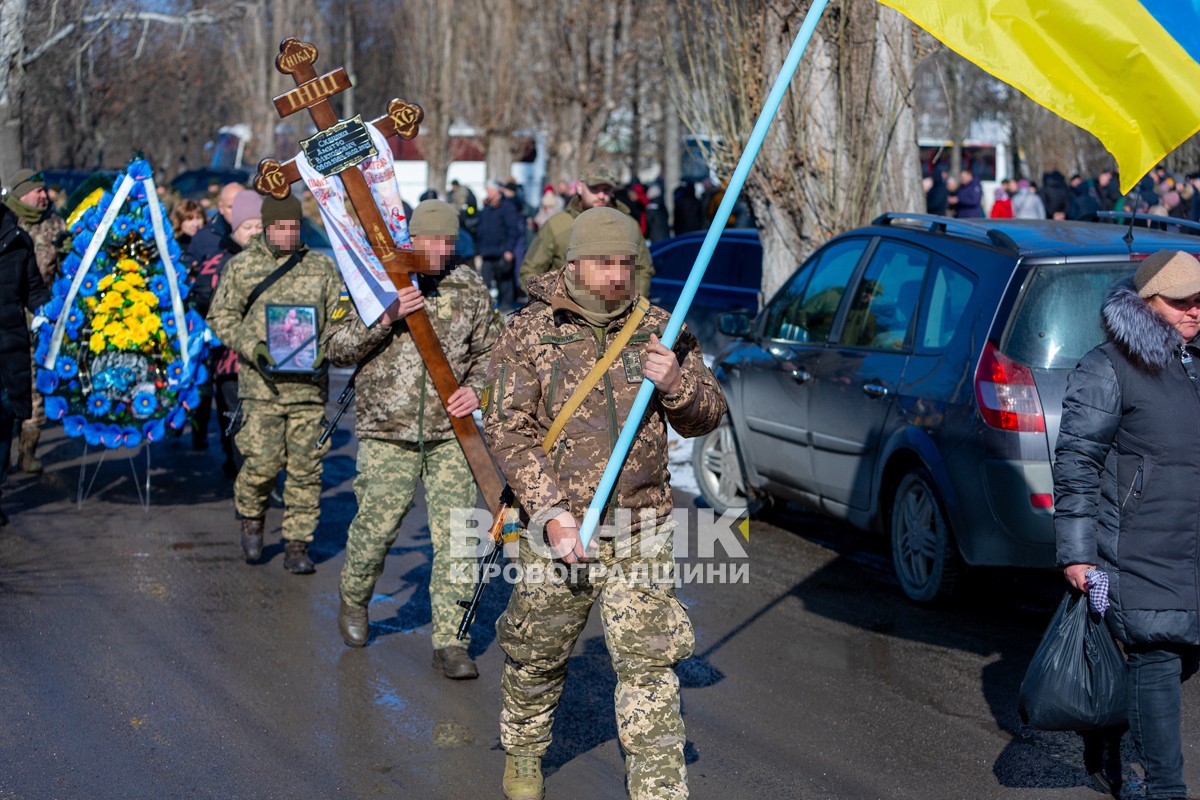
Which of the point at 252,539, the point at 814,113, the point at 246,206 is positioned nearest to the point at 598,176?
the point at 246,206

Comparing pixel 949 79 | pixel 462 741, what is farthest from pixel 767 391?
pixel 949 79

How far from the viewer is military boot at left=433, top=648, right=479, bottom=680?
6.00m

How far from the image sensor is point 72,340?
8.93 metres

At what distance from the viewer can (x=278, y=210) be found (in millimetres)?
7562

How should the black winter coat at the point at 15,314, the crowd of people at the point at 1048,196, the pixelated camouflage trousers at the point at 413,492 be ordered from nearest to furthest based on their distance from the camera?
1. the pixelated camouflage trousers at the point at 413,492
2. the black winter coat at the point at 15,314
3. the crowd of people at the point at 1048,196

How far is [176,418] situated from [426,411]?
354 cm

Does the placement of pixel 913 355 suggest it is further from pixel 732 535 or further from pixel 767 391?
pixel 732 535

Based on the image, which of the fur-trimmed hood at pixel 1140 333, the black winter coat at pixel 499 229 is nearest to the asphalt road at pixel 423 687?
the fur-trimmed hood at pixel 1140 333

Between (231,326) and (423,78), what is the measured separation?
29842 mm

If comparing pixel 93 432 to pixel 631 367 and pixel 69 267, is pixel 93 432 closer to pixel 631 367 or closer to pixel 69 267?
pixel 69 267

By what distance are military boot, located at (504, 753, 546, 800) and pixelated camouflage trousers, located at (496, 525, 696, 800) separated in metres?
0.04

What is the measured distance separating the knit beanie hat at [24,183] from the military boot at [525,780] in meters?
7.19

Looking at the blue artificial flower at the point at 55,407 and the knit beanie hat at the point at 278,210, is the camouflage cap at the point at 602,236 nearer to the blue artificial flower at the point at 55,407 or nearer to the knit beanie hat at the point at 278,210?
the knit beanie hat at the point at 278,210

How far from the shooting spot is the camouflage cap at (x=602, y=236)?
4223 millimetres
